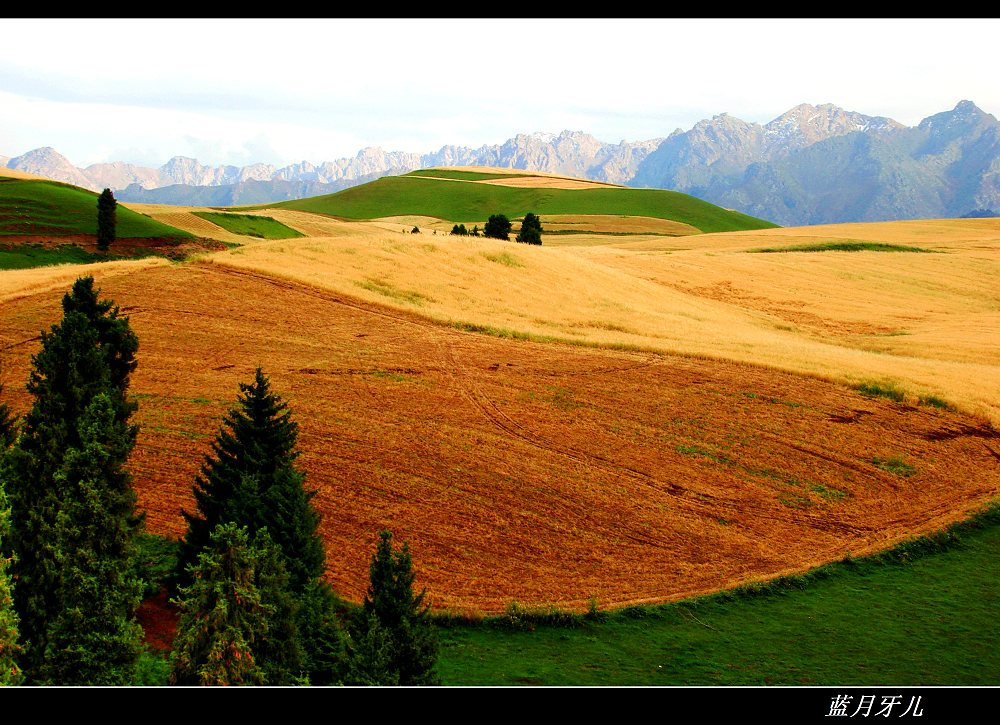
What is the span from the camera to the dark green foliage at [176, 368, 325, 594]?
58.5 feet

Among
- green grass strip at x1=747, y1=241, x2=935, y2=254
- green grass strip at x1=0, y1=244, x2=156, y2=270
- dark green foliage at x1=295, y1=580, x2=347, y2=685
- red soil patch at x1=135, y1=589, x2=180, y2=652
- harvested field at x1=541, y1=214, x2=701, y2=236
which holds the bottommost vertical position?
red soil patch at x1=135, y1=589, x2=180, y2=652

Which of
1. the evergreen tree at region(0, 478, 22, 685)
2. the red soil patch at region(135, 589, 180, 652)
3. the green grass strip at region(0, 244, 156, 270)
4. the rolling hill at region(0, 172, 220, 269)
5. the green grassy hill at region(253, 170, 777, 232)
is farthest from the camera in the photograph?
the green grassy hill at region(253, 170, 777, 232)

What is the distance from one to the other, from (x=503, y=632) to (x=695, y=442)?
1262 cm

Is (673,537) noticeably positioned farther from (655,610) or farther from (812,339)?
(812,339)

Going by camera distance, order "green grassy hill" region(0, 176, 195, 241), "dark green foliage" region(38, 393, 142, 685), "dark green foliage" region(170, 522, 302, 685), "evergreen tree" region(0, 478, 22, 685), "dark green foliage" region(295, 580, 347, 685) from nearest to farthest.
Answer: "evergreen tree" region(0, 478, 22, 685) < "dark green foliage" region(170, 522, 302, 685) < "dark green foliage" region(38, 393, 142, 685) < "dark green foliage" region(295, 580, 347, 685) < "green grassy hill" region(0, 176, 195, 241)

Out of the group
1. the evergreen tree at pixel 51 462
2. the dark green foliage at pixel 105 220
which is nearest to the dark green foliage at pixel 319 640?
the evergreen tree at pixel 51 462

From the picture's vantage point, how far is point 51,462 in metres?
17.3

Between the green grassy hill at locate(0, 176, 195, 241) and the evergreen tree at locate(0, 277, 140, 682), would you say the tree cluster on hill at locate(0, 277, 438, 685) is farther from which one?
the green grassy hill at locate(0, 176, 195, 241)

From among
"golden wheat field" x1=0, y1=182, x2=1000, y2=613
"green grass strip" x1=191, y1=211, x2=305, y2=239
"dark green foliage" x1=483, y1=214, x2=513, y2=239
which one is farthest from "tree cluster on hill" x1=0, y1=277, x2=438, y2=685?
"green grass strip" x1=191, y1=211, x2=305, y2=239

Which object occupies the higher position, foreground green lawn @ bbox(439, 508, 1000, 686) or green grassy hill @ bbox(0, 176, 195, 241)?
green grassy hill @ bbox(0, 176, 195, 241)

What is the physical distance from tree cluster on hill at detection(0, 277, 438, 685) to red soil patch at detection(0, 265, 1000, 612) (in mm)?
4227

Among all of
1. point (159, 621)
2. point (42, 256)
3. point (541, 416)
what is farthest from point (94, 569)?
point (42, 256)

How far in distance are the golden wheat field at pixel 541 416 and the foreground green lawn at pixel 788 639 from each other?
1.07m

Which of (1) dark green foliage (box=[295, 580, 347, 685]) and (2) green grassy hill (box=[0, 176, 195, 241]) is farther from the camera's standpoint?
(2) green grassy hill (box=[0, 176, 195, 241])
